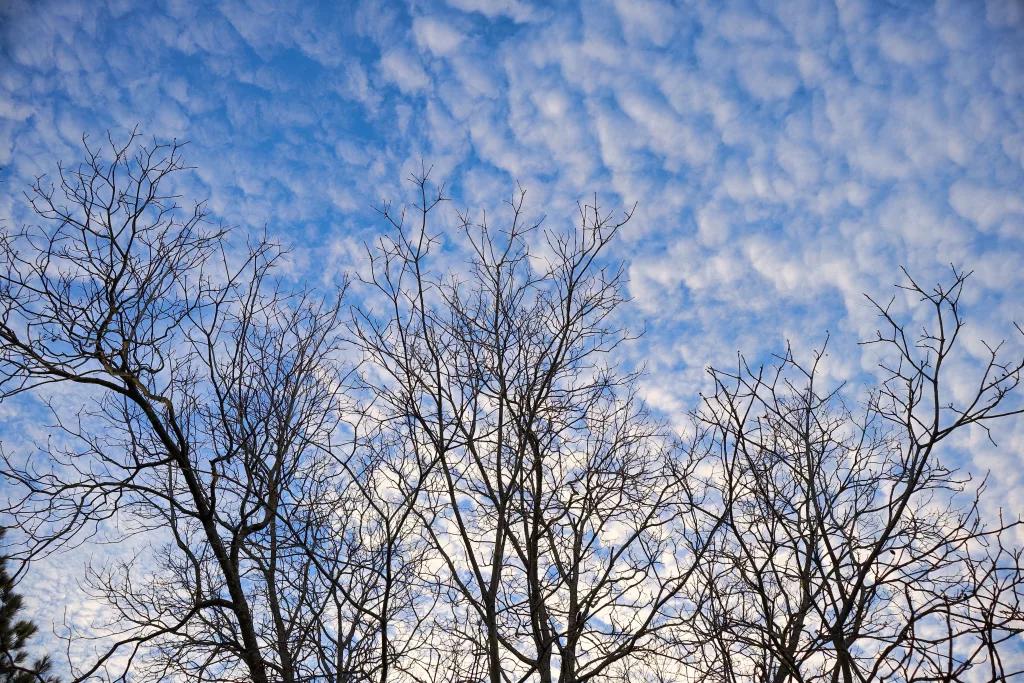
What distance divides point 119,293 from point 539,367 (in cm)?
299

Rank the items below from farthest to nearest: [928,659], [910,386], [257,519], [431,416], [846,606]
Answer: [257,519], [431,416], [910,386], [846,606], [928,659]

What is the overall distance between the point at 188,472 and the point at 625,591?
3349mm

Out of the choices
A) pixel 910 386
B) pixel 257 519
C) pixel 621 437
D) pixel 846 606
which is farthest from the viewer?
pixel 257 519

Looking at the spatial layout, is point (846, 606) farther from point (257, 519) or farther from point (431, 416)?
point (257, 519)

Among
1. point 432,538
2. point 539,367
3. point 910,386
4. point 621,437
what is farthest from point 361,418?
point 910,386

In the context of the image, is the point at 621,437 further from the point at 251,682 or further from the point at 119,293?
the point at 119,293

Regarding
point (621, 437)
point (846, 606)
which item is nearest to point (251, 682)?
point (621, 437)

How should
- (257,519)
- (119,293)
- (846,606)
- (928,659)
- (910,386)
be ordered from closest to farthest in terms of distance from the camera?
(928,659) → (846,606) → (910,386) → (119,293) → (257,519)

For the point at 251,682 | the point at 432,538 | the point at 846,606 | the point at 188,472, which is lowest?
the point at 846,606

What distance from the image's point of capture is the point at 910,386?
2.24 m

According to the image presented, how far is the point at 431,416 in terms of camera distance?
453 cm

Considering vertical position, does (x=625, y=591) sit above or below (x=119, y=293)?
below

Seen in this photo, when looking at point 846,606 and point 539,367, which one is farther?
point 539,367

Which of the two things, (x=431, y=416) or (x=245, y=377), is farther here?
(x=245, y=377)
